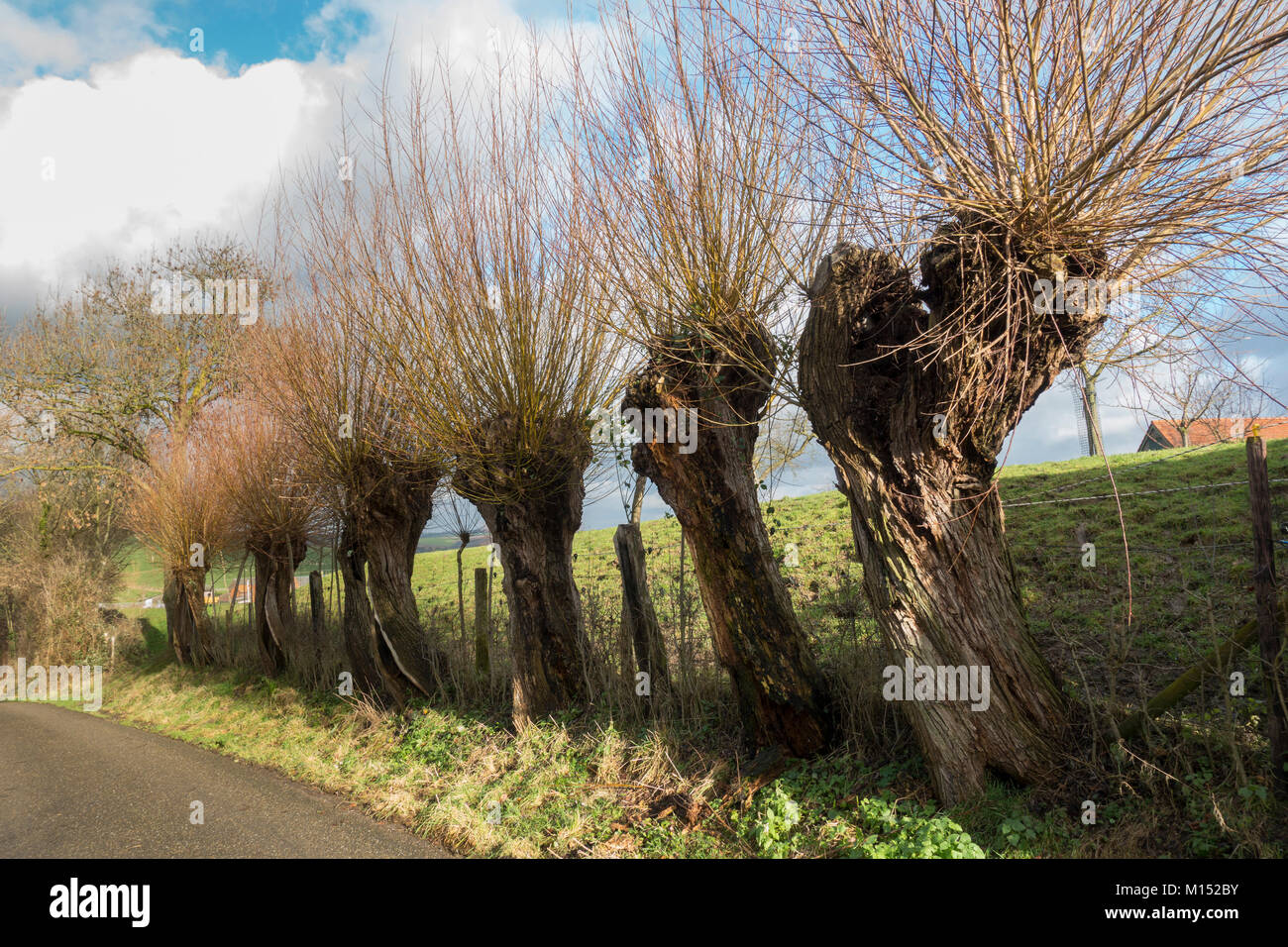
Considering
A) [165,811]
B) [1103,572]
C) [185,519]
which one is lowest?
[165,811]

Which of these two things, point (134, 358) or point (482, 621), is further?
point (134, 358)

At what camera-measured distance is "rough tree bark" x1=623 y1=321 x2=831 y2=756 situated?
17.8 feet

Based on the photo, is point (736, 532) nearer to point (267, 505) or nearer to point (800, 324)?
point (800, 324)

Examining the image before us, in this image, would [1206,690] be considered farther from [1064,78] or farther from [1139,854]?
[1064,78]

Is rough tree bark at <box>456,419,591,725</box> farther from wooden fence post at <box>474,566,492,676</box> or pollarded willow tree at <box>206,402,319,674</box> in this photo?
pollarded willow tree at <box>206,402,319,674</box>

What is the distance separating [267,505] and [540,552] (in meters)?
7.09

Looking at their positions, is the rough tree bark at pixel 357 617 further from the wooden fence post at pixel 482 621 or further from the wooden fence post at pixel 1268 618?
the wooden fence post at pixel 1268 618

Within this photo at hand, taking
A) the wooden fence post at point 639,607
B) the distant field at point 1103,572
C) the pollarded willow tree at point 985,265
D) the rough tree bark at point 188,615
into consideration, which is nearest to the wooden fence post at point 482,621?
the distant field at point 1103,572

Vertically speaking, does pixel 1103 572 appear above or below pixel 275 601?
above

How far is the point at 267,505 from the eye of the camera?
12.6m

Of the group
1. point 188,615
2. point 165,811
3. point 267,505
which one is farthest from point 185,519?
point 165,811

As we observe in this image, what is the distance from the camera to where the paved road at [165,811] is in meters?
5.93

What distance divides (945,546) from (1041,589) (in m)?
2.93
